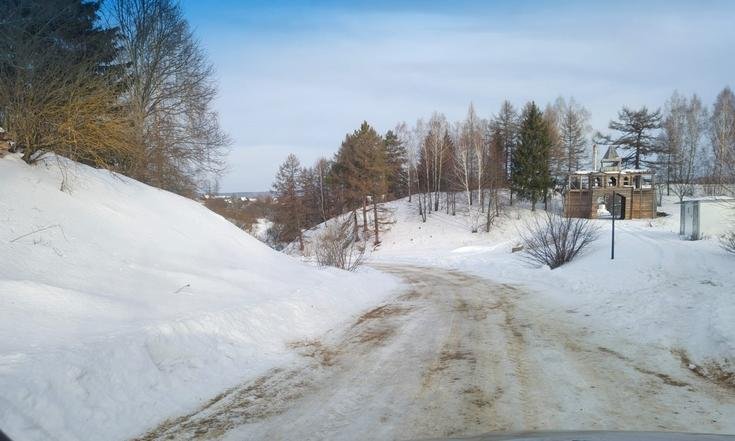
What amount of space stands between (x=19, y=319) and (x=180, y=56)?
72.8 feet

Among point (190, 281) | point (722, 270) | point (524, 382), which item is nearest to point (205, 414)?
point (524, 382)

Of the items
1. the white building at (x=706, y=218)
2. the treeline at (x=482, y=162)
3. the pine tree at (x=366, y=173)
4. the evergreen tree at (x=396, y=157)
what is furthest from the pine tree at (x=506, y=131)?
the white building at (x=706, y=218)

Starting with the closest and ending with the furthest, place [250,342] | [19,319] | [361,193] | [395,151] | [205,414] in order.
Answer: [205,414], [19,319], [250,342], [361,193], [395,151]

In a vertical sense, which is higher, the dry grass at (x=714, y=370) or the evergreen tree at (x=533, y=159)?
the evergreen tree at (x=533, y=159)

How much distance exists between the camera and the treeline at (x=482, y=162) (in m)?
46.6

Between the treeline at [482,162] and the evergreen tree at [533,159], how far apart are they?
0.10 metres

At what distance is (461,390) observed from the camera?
549cm

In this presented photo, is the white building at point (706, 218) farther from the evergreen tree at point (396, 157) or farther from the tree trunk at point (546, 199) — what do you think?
the evergreen tree at point (396, 157)

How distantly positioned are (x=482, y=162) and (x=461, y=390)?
48.9 meters

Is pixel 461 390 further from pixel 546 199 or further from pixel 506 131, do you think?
pixel 506 131

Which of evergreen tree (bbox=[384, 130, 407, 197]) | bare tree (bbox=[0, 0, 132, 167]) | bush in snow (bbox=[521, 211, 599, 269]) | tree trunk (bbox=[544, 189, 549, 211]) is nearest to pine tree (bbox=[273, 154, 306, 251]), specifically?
evergreen tree (bbox=[384, 130, 407, 197])

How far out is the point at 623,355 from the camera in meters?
6.92

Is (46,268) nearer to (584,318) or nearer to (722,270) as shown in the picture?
(584,318)

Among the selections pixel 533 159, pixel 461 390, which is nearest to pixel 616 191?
pixel 533 159
